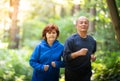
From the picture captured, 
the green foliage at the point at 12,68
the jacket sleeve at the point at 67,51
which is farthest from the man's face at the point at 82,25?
the green foliage at the point at 12,68

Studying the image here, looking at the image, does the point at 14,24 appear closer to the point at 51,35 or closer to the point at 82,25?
the point at 51,35

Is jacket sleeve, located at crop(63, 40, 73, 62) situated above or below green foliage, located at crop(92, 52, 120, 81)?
above

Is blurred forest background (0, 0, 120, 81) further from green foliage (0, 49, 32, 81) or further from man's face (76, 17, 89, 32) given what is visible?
man's face (76, 17, 89, 32)

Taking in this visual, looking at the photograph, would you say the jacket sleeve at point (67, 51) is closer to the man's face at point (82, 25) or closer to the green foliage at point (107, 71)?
the man's face at point (82, 25)

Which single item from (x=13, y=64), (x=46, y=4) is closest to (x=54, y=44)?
(x=13, y=64)

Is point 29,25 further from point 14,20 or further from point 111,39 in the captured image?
point 111,39

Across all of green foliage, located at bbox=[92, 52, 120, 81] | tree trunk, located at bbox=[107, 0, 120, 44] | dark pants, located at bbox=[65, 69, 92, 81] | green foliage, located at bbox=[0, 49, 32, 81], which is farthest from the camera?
green foliage, located at bbox=[0, 49, 32, 81]

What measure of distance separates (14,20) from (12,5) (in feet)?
2.75

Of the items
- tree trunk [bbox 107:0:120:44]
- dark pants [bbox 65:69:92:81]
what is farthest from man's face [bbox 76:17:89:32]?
tree trunk [bbox 107:0:120:44]

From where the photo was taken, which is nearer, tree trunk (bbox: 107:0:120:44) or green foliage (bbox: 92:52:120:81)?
tree trunk (bbox: 107:0:120:44)

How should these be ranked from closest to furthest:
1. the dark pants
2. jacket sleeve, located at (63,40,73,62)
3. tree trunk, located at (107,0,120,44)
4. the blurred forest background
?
jacket sleeve, located at (63,40,73,62)
the dark pants
tree trunk, located at (107,0,120,44)
the blurred forest background

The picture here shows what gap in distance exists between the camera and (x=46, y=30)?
18.1 feet

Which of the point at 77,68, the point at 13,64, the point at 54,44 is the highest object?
the point at 54,44

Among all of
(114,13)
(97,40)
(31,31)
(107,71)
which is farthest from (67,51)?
(31,31)
